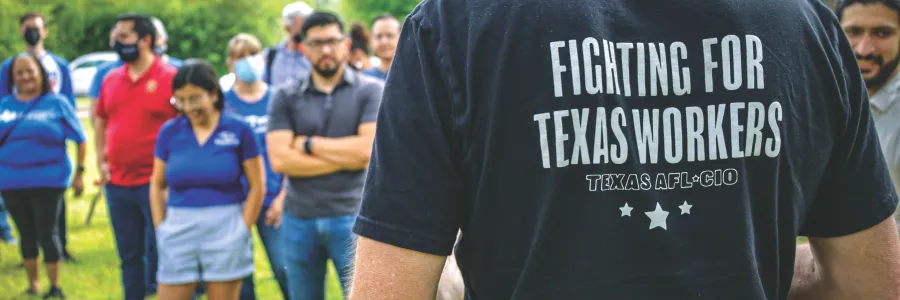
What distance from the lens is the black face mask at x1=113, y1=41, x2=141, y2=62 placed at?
20.9 feet

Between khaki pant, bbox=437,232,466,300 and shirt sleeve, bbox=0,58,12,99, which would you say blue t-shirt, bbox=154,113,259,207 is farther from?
khaki pant, bbox=437,232,466,300

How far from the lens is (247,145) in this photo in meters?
5.13

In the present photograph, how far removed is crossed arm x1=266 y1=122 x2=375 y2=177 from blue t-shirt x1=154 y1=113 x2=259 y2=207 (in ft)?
0.56

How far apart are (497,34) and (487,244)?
0.32 meters

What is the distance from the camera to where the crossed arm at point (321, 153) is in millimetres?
4953

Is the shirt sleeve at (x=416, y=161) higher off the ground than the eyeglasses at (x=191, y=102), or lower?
higher

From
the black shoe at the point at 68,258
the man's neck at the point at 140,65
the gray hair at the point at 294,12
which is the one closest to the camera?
the man's neck at the point at 140,65

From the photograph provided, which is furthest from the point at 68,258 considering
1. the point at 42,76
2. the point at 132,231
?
the point at 132,231

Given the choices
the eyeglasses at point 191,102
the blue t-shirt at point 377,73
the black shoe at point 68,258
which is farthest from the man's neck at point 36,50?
the eyeglasses at point 191,102

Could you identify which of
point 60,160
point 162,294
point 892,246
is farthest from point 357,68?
point 892,246

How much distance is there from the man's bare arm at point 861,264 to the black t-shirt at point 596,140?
0.22m

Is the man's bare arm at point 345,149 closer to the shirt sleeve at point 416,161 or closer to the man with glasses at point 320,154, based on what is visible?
the man with glasses at point 320,154

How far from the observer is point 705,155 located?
1361 millimetres

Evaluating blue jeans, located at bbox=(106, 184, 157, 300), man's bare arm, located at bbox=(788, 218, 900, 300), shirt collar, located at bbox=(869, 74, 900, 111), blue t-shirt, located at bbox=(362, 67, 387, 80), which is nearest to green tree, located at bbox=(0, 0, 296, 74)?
blue t-shirt, located at bbox=(362, 67, 387, 80)
